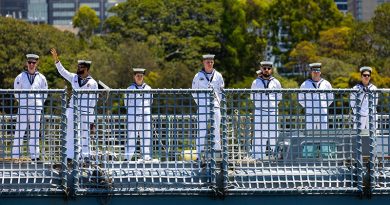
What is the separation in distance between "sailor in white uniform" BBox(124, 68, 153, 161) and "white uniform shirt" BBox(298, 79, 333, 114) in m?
1.96

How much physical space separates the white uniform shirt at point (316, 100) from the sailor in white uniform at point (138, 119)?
1965mm

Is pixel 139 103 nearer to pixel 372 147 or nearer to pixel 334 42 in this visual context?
pixel 372 147

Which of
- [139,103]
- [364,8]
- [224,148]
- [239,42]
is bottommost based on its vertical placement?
[224,148]

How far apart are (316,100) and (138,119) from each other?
3479 millimetres

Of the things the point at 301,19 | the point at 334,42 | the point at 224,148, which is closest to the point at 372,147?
the point at 224,148

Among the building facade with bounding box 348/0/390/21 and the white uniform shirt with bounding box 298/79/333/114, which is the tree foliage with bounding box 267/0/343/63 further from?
the white uniform shirt with bounding box 298/79/333/114

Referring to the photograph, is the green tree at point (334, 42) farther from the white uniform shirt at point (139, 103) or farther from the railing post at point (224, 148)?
the railing post at point (224, 148)

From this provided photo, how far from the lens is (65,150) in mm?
14602

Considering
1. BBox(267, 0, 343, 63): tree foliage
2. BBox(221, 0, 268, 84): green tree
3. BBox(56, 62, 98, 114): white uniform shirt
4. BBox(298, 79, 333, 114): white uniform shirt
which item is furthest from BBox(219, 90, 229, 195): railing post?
BBox(267, 0, 343, 63): tree foliage

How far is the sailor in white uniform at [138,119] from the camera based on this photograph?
48.2 feet

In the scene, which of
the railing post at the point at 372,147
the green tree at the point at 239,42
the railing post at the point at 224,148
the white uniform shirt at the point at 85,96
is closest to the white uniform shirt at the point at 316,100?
the railing post at the point at 372,147

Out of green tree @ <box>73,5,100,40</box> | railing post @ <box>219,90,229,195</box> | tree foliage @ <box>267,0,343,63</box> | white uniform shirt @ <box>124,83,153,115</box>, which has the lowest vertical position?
railing post @ <box>219,90,229,195</box>

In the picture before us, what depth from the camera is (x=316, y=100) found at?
1484 centimetres

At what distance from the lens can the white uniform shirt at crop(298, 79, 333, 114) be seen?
15.0 m
